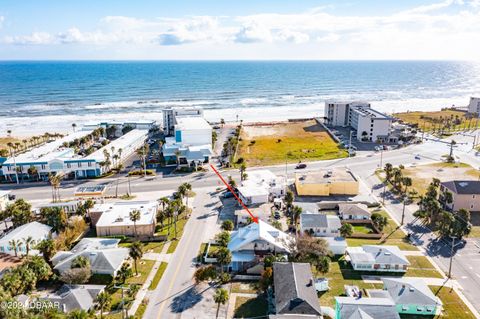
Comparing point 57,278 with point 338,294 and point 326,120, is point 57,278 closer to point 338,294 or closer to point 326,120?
point 338,294

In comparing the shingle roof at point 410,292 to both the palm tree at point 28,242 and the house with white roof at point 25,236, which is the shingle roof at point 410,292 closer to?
the palm tree at point 28,242

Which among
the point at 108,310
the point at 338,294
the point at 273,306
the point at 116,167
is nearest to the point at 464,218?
the point at 338,294

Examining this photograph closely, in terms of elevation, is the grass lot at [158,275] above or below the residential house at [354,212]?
below

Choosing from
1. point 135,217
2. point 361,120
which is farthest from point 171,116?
point 135,217

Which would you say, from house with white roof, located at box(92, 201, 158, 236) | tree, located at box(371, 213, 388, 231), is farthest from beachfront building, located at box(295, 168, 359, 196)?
house with white roof, located at box(92, 201, 158, 236)

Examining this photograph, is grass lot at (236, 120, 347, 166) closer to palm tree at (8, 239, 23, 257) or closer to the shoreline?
the shoreline

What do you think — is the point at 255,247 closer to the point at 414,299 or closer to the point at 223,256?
the point at 223,256

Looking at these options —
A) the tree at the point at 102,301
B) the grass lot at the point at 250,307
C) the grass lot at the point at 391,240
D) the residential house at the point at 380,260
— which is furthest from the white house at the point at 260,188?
the tree at the point at 102,301
